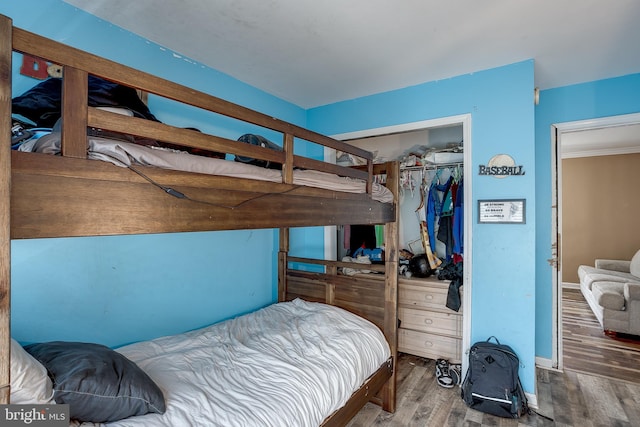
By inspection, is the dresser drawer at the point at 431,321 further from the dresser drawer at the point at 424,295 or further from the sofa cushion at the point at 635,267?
the sofa cushion at the point at 635,267

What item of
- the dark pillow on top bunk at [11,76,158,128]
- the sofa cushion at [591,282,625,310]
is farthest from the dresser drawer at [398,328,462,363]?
the dark pillow on top bunk at [11,76,158,128]

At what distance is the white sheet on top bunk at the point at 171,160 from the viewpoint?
86cm

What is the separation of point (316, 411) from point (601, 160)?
6.09 metres

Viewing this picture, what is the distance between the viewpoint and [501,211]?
2400 millimetres

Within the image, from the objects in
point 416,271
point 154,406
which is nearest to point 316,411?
point 154,406

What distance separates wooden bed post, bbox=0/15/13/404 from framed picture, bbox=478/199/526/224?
8.74 feet

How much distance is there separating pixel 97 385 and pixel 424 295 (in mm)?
2619

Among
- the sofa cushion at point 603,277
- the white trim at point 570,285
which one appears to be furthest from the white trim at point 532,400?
the white trim at point 570,285

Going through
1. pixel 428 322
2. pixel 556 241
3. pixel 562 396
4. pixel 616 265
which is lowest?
pixel 562 396

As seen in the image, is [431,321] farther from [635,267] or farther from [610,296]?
[635,267]

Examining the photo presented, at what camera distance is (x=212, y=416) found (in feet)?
3.84

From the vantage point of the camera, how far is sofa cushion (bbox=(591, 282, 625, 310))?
332 cm

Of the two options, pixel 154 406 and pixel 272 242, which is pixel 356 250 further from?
pixel 154 406

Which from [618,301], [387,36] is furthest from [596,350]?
[387,36]
